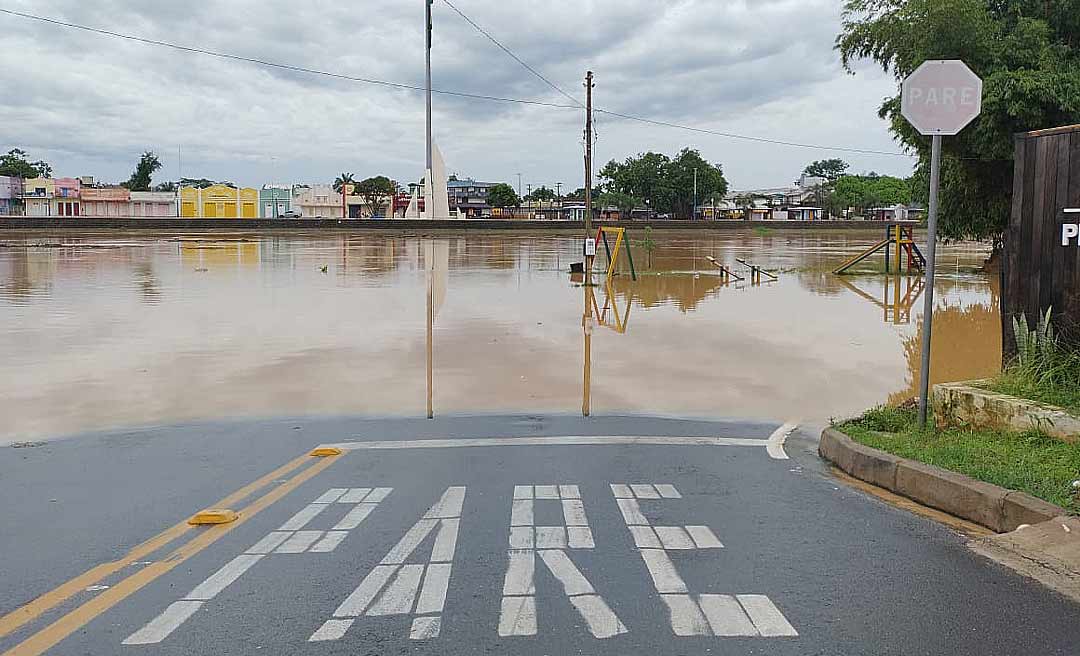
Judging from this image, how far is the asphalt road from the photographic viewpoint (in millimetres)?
4328

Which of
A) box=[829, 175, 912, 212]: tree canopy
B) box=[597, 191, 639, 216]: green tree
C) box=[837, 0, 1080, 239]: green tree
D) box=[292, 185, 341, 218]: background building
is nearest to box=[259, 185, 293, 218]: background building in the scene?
box=[292, 185, 341, 218]: background building

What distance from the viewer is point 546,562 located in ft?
17.4

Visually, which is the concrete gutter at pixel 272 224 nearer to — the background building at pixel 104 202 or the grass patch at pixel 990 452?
the background building at pixel 104 202

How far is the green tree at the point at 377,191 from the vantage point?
429 feet

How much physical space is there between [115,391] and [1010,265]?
9.55m

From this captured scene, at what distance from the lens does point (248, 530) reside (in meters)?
5.97

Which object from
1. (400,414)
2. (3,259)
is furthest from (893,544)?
(3,259)

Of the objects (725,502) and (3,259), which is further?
(3,259)

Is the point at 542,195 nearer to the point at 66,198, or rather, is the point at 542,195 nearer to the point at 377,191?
the point at 377,191

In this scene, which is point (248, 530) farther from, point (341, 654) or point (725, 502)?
point (725, 502)

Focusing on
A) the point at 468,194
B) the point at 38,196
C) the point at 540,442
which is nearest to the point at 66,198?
the point at 38,196

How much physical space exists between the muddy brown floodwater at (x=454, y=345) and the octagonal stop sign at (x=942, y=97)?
3411 millimetres

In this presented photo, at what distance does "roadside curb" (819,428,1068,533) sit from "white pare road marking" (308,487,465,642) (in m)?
3.17

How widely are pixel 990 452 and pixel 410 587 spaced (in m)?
4.46
